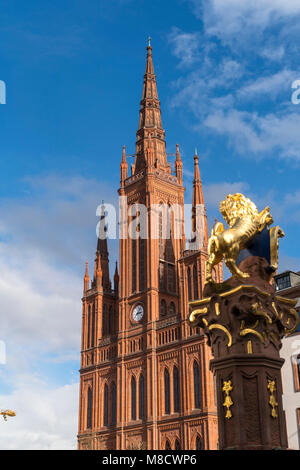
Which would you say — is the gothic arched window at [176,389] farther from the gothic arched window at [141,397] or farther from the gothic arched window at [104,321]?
the gothic arched window at [104,321]

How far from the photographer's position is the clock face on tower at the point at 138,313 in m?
79.6

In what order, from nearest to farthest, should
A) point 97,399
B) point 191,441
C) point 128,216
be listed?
point 191,441 < point 97,399 < point 128,216

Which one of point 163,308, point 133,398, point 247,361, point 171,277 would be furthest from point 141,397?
point 247,361

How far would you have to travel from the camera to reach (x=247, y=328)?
447 inches

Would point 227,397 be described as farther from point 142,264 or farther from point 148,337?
point 142,264

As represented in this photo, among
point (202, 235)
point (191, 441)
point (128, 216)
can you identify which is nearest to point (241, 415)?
point (191, 441)

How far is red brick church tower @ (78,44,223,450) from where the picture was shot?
6962 cm

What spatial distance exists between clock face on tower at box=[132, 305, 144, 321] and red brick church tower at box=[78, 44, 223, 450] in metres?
0.14

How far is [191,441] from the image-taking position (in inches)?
2633

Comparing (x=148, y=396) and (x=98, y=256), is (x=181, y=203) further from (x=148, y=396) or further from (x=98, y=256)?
(x=148, y=396)

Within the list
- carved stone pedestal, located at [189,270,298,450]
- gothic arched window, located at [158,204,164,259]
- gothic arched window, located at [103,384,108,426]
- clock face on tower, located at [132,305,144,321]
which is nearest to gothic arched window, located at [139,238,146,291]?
gothic arched window, located at [158,204,164,259]

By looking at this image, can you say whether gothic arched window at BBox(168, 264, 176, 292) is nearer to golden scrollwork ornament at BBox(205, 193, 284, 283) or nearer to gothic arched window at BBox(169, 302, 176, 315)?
gothic arched window at BBox(169, 302, 176, 315)

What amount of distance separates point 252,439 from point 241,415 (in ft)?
1.44
